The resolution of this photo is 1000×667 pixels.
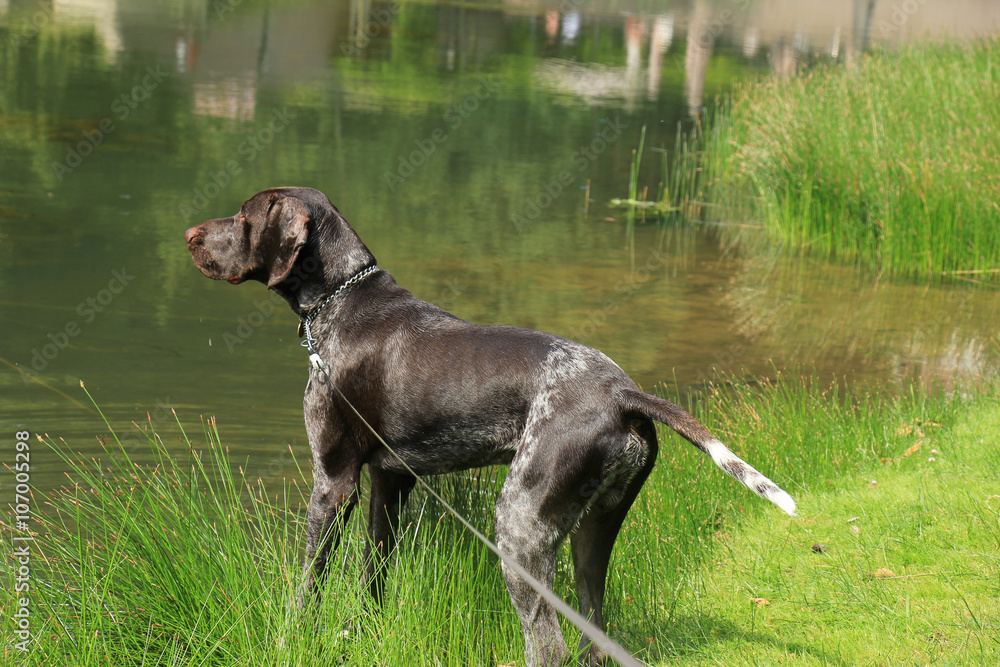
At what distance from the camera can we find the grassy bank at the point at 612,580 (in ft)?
13.1

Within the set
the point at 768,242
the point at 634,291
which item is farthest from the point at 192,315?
the point at 768,242

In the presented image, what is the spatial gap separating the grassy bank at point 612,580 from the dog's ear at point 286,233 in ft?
2.89

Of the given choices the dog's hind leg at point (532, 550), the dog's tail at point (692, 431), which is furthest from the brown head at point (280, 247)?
the dog's tail at point (692, 431)

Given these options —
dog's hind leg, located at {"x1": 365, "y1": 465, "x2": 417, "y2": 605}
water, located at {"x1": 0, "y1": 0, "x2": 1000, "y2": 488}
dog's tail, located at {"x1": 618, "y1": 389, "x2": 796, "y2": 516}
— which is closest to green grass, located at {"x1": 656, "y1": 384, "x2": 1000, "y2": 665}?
dog's tail, located at {"x1": 618, "y1": 389, "x2": 796, "y2": 516}

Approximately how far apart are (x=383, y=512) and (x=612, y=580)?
1194 millimetres

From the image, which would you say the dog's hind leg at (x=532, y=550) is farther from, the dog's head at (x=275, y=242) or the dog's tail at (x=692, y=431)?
Result: the dog's head at (x=275, y=242)

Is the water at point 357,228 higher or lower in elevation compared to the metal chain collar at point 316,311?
lower

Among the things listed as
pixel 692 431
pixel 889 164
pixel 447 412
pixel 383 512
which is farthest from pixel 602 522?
pixel 889 164

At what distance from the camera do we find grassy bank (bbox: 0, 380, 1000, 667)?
398 cm

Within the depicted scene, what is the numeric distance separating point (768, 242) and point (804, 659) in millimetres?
11031

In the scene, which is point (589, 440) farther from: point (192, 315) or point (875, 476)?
point (192, 315)

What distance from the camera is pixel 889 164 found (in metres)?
12.5

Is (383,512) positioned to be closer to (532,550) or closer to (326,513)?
(326,513)

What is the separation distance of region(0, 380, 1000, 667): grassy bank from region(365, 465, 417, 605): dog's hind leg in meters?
0.12
